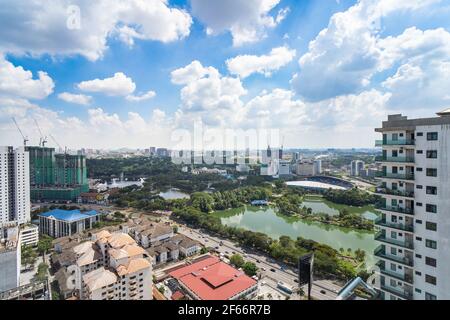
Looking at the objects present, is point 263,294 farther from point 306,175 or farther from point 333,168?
point 333,168

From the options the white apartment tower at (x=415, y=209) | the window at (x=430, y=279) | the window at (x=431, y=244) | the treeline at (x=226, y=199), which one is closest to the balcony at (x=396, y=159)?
the white apartment tower at (x=415, y=209)

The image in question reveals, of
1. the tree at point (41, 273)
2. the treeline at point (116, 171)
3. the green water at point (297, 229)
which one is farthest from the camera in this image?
the treeline at point (116, 171)

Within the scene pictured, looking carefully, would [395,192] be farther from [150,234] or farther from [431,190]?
[150,234]

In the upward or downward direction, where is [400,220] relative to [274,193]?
upward

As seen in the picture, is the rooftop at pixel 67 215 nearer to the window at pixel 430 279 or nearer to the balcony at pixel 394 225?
the balcony at pixel 394 225

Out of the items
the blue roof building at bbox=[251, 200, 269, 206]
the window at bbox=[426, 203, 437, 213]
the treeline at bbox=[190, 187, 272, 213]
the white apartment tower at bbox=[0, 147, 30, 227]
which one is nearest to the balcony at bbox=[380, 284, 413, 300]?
the window at bbox=[426, 203, 437, 213]

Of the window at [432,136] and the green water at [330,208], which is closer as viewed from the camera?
the window at [432,136]

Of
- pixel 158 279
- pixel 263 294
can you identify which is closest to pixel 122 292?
pixel 158 279

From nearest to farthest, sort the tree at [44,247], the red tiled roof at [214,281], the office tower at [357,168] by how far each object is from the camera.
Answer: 1. the red tiled roof at [214,281]
2. the tree at [44,247]
3. the office tower at [357,168]
